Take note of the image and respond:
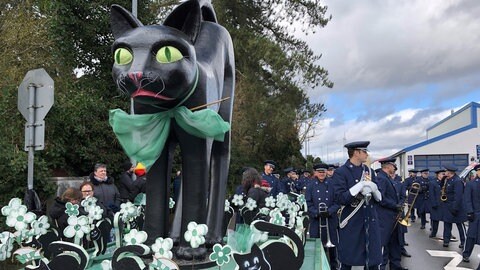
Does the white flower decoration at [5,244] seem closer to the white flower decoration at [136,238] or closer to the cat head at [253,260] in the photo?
the white flower decoration at [136,238]

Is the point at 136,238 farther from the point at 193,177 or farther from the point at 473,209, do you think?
the point at 473,209

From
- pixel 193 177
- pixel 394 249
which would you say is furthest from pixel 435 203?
pixel 193 177

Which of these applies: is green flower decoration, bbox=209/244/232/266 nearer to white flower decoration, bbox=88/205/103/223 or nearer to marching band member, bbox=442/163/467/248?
white flower decoration, bbox=88/205/103/223

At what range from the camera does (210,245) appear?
4.25 meters

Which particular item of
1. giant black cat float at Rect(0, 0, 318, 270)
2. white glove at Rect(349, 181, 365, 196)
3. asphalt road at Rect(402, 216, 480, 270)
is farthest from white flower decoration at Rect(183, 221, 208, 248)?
asphalt road at Rect(402, 216, 480, 270)

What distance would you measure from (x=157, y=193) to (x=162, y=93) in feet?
3.31

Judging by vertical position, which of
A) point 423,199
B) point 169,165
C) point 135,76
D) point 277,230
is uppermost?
point 135,76

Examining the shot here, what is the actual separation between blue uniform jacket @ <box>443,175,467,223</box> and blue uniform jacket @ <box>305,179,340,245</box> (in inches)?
173

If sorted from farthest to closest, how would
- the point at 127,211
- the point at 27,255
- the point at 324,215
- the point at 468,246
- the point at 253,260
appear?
1. the point at 468,246
2. the point at 324,215
3. the point at 127,211
4. the point at 27,255
5. the point at 253,260

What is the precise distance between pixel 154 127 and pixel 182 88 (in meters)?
0.46

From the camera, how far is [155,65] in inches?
139

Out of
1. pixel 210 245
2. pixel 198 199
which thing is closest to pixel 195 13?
pixel 198 199

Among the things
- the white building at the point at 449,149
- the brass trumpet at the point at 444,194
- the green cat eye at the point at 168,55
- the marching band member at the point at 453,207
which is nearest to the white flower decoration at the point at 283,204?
the green cat eye at the point at 168,55

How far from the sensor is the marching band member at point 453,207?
10.8 metres
